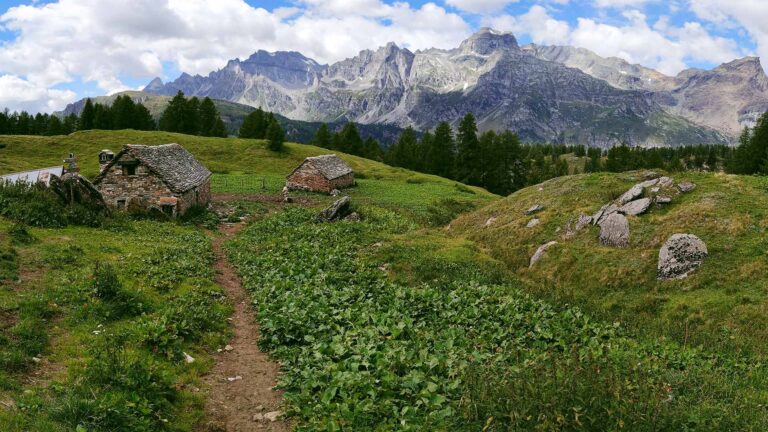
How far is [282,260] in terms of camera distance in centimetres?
2327

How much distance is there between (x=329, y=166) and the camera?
208ft

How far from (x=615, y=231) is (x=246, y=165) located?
70883 millimetres

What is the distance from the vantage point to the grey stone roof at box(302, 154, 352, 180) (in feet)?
198

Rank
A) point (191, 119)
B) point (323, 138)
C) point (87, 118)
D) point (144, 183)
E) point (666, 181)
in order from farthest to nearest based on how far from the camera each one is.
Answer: point (323, 138)
point (191, 119)
point (87, 118)
point (144, 183)
point (666, 181)

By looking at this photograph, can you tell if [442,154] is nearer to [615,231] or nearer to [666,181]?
[666,181]

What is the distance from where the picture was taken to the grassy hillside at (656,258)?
1538 cm

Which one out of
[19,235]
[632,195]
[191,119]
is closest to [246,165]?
[191,119]

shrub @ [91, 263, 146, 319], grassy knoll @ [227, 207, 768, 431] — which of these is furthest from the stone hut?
shrub @ [91, 263, 146, 319]

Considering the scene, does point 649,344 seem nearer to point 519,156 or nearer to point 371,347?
point 371,347

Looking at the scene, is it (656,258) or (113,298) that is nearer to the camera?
(113,298)

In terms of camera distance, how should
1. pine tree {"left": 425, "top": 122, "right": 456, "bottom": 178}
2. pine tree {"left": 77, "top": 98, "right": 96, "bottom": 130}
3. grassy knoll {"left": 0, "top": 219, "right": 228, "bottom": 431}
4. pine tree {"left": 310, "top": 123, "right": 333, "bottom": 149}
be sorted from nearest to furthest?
1. grassy knoll {"left": 0, "top": 219, "right": 228, "bottom": 431}
2. pine tree {"left": 425, "top": 122, "right": 456, "bottom": 178}
3. pine tree {"left": 77, "top": 98, "right": 96, "bottom": 130}
4. pine tree {"left": 310, "top": 123, "right": 333, "bottom": 149}

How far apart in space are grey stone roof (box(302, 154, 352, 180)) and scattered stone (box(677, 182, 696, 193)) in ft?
135

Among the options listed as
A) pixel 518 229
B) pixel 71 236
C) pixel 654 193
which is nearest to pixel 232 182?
pixel 71 236

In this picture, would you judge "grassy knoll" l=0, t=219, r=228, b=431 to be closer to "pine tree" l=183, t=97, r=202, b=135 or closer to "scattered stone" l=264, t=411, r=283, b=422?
"scattered stone" l=264, t=411, r=283, b=422
